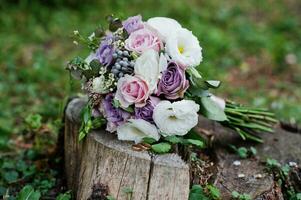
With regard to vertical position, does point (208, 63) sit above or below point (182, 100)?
above

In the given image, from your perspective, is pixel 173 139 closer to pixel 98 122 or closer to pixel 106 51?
pixel 98 122

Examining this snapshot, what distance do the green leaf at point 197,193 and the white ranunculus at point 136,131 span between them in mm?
257

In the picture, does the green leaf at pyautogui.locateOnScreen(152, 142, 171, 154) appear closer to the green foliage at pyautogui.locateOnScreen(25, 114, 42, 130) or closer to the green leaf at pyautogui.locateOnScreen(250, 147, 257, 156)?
the green leaf at pyautogui.locateOnScreen(250, 147, 257, 156)

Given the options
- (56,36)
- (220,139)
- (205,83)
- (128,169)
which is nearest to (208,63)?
(56,36)

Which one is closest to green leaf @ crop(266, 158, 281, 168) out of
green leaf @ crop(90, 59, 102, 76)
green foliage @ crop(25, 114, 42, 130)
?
green leaf @ crop(90, 59, 102, 76)

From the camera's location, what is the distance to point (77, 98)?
299 cm

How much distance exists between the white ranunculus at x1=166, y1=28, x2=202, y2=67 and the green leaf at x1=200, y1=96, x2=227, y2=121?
0.29 m

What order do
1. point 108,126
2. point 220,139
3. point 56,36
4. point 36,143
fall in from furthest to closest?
point 56,36 < point 36,143 < point 220,139 < point 108,126

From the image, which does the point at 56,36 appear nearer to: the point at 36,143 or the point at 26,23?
the point at 26,23

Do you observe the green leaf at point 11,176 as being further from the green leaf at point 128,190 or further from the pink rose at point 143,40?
the pink rose at point 143,40

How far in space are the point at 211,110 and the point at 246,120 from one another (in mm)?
320

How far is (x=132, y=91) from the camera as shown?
241 centimetres

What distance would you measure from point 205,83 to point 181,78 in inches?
5.8

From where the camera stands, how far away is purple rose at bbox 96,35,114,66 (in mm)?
2500
